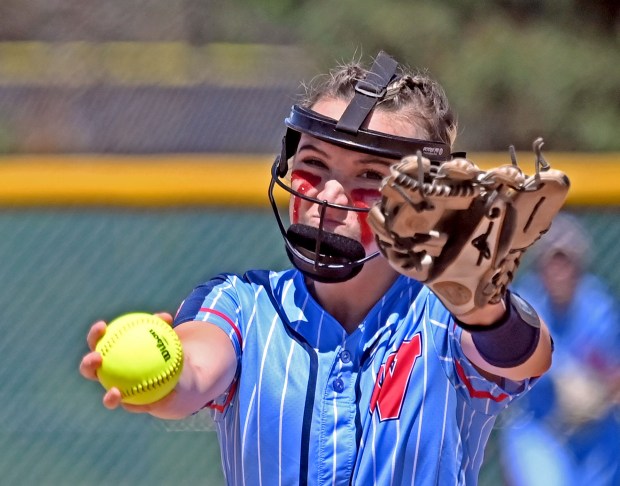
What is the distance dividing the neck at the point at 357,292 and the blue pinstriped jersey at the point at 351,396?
2.6 inches

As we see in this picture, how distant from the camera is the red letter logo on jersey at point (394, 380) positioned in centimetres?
233

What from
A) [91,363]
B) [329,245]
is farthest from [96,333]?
[329,245]

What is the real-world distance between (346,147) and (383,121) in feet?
0.45

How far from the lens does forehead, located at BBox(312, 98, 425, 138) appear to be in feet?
8.18

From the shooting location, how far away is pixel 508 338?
6.95 ft

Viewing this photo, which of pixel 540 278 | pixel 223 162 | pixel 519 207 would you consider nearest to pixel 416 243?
pixel 519 207

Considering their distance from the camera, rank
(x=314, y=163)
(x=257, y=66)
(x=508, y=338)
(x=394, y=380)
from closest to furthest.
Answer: (x=508, y=338) < (x=394, y=380) < (x=314, y=163) < (x=257, y=66)

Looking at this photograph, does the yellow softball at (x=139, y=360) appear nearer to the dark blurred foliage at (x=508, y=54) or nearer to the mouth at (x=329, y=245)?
the mouth at (x=329, y=245)

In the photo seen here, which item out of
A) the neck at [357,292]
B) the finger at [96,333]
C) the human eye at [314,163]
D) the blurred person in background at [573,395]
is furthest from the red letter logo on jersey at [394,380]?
the blurred person in background at [573,395]

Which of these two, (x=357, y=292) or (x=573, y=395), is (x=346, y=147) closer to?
(x=357, y=292)

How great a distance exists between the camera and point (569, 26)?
540 inches

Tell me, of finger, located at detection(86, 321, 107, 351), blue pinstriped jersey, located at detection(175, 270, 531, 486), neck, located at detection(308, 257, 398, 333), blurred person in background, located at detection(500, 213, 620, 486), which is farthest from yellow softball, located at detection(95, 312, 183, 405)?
blurred person in background, located at detection(500, 213, 620, 486)

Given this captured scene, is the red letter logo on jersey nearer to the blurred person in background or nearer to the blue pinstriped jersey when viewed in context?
the blue pinstriped jersey

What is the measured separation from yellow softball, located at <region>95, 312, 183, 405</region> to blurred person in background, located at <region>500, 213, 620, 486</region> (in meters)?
2.82
